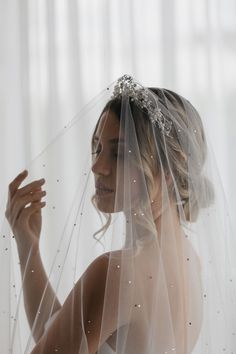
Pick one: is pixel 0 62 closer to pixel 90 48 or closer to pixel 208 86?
pixel 90 48

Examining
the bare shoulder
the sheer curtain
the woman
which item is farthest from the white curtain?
the bare shoulder

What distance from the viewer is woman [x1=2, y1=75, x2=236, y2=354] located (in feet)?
3.19

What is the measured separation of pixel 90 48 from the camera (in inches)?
77.5

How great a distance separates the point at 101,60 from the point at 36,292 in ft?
3.27

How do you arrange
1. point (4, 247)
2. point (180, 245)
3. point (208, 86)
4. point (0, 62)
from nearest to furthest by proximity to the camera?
point (180, 245), point (4, 247), point (208, 86), point (0, 62)

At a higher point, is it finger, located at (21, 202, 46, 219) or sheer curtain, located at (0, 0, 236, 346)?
sheer curtain, located at (0, 0, 236, 346)

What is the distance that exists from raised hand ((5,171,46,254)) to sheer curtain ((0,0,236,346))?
66 centimetres

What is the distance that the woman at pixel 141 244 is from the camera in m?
0.97

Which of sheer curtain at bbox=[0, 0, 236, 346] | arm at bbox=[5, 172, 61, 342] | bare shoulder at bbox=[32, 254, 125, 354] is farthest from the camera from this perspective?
sheer curtain at bbox=[0, 0, 236, 346]

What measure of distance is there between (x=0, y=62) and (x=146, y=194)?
116 centimetres

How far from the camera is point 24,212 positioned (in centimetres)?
120

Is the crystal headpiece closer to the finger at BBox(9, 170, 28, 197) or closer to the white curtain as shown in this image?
the finger at BBox(9, 170, 28, 197)

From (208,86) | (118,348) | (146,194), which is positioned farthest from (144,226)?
(208,86)

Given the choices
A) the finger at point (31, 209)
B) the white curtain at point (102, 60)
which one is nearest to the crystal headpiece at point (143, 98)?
the finger at point (31, 209)
